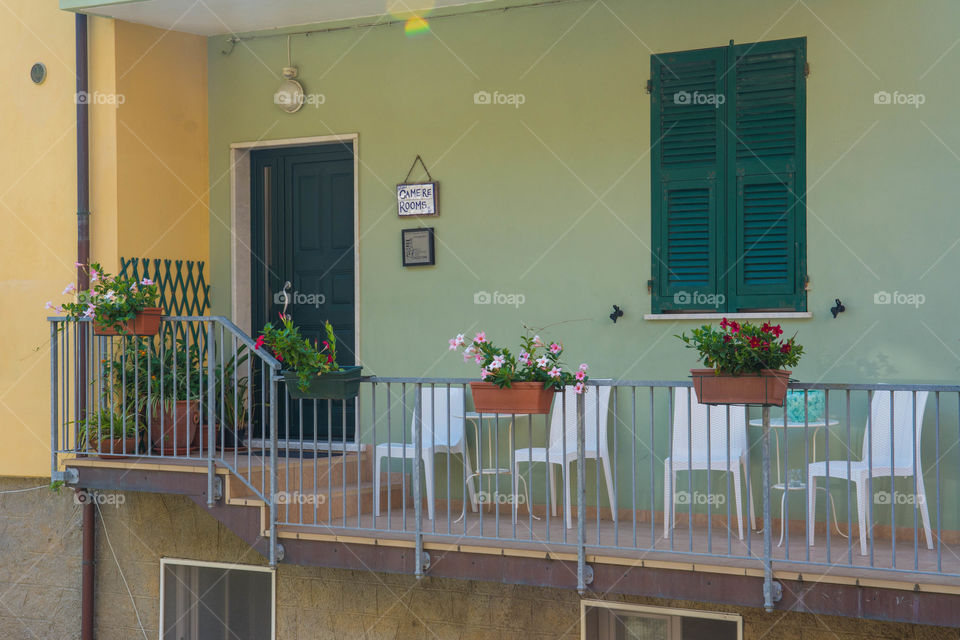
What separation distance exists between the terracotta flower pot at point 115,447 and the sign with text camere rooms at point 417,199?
7.47 feet

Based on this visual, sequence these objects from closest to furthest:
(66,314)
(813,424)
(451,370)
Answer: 1. (813,424)
2. (66,314)
3. (451,370)

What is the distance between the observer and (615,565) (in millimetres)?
5082

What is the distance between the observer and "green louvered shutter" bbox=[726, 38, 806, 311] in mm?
5977

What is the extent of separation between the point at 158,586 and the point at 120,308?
2.22m

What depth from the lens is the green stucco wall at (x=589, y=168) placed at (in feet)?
18.8

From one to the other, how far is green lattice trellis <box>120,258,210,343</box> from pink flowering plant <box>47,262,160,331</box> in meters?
0.80

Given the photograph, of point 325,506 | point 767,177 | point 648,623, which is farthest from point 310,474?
point 767,177

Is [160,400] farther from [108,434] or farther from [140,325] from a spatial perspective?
[140,325]

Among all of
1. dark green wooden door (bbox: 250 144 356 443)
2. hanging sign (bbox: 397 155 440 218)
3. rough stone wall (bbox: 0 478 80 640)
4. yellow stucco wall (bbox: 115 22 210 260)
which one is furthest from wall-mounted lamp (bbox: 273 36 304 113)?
rough stone wall (bbox: 0 478 80 640)

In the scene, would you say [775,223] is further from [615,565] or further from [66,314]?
[66,314]

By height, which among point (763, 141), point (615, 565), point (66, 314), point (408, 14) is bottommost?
point (615, 565)

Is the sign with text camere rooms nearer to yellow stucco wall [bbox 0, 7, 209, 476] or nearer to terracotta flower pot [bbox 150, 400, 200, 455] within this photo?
yellow stucco wall [bbox 0, 7, 209, 476]

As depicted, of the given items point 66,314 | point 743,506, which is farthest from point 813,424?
point 66,314

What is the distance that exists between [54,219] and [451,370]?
2.97 meters
